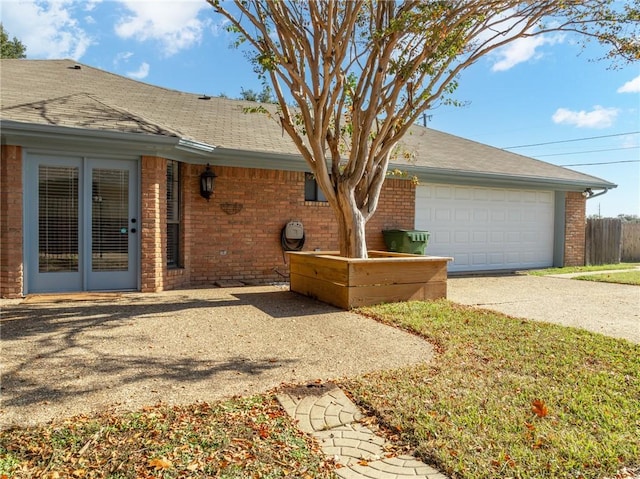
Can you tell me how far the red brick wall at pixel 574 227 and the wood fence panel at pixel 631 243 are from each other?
461 centimetres

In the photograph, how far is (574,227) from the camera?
1279cm

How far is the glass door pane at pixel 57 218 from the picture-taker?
6711 mm

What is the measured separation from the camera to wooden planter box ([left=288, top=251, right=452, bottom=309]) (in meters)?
6.08

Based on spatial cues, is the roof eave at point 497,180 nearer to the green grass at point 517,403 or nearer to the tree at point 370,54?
the tree at point 370,54

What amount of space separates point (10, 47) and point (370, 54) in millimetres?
20335

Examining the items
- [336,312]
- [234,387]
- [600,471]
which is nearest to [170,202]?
[336,312]

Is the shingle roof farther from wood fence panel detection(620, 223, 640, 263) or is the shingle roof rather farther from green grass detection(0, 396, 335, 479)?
green grass detection(0, 396, 335, 479)

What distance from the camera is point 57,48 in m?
13.0

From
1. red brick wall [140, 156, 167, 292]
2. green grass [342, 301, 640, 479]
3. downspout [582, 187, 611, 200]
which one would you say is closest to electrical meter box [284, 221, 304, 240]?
red brick wall [140, 156, 167, 292]

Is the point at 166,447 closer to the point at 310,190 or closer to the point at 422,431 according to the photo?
the point at 422,431

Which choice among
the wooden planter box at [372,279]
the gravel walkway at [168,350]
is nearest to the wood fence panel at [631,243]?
the wooden planter box at [372,279]

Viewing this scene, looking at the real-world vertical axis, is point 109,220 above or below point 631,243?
above

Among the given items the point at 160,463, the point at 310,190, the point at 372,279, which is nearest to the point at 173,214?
the point at 310,190

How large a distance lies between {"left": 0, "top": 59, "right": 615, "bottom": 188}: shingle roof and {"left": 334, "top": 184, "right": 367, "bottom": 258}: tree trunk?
228 cm
